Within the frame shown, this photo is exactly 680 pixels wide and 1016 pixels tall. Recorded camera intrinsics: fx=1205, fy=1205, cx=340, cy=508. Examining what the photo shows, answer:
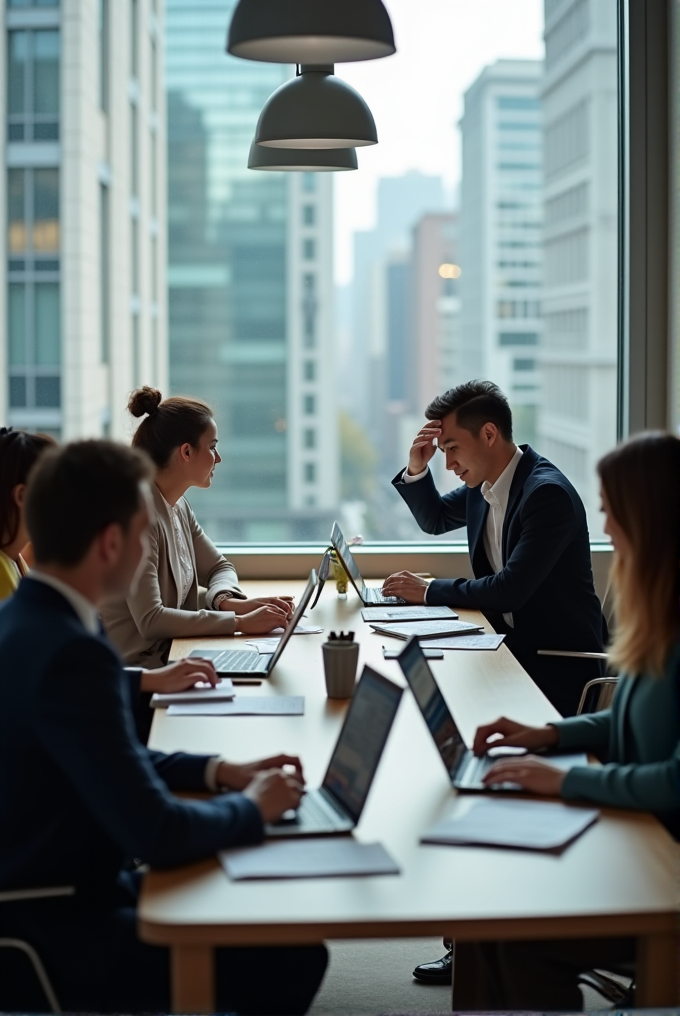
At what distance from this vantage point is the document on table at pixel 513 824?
5.70 ft

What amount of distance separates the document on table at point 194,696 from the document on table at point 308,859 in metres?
0.78

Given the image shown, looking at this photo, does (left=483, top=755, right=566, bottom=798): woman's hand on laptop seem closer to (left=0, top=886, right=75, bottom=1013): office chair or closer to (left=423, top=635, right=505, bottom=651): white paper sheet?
(left=0, top=886, right=75, bottom=1013): office chair

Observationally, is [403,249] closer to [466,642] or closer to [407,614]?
[407,614]

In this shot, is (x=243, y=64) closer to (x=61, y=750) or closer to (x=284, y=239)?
(x=284, y=239)

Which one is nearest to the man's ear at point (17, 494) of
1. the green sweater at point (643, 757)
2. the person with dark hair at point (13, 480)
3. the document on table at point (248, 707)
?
the person with dark hair at point (13, 480)

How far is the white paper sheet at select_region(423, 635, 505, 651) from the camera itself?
3037 millimetres

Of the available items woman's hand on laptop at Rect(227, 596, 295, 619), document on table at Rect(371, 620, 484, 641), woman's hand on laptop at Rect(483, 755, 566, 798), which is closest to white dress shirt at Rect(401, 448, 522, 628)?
document on table at Rect(371, 620, 484, 641)

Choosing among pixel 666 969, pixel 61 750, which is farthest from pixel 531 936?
pixel 61 750

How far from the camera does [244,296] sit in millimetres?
4957

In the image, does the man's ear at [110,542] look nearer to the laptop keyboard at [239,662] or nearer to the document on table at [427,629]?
the laptop keyboard at [239,662]

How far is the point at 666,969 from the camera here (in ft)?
5.15

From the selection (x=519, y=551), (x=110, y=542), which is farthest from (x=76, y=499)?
(x=519, y=551)

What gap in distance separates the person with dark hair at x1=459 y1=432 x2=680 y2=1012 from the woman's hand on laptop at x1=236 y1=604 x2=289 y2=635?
4.28 feet

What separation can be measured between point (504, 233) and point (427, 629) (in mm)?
2369
